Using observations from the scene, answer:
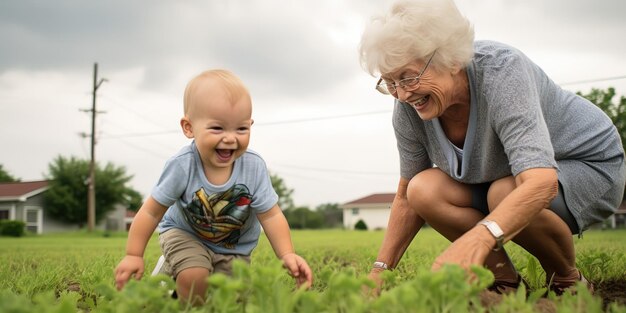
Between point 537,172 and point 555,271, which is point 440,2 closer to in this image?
point 537,172

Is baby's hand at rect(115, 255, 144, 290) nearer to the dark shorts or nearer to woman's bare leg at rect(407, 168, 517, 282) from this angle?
woman's bare leg at rect(407, 168, 517, 282)

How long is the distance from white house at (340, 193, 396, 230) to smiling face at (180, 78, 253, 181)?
58.8m

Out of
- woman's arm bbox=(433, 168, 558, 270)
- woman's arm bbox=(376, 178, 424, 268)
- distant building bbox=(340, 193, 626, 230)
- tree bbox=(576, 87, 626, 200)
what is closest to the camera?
woman's arm bbox=(433, 168, 558, 270)

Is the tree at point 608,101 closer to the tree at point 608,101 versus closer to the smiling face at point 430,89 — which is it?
the tree at point 608,101

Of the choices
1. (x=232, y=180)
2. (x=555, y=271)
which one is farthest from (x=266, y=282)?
(x=555, y=271)

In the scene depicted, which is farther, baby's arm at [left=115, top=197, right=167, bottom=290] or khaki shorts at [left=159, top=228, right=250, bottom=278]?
khaki shorts at [left=159, top=228, right=250, bottom=278]

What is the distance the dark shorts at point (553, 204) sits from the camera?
316 cm

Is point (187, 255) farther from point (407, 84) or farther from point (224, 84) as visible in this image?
point (407, 84)

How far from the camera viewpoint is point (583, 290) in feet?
6.73

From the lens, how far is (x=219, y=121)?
2729mm

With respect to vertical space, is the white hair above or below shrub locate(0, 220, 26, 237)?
above

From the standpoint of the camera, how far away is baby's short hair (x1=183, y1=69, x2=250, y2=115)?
9.00 feet

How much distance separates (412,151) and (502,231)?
1.26 m

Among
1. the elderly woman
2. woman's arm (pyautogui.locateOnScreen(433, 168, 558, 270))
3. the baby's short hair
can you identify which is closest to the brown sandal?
the elderly woman
